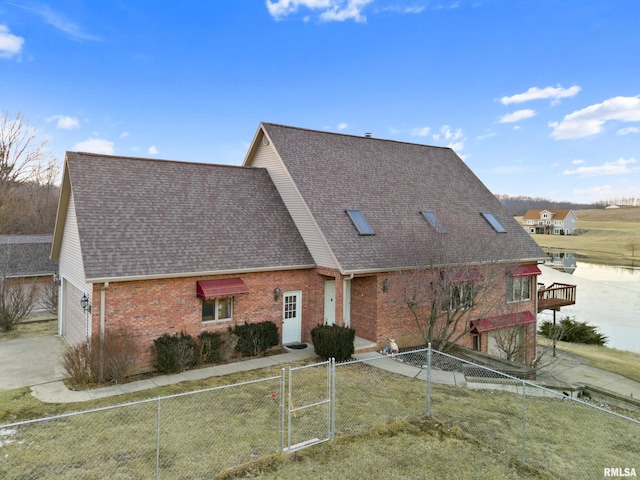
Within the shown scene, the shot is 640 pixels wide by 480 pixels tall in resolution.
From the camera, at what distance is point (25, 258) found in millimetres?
21688

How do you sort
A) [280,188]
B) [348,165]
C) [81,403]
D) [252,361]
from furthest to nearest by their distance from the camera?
[348,165] < [280,188] < [252,361] < [81,403]

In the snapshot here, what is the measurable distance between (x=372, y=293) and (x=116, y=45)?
74.0 feet

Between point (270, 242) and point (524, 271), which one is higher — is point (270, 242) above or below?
above

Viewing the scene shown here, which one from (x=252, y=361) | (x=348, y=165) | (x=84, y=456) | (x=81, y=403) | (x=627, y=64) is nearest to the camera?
(x=84, y=456)

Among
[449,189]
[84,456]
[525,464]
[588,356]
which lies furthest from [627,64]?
[84,456]

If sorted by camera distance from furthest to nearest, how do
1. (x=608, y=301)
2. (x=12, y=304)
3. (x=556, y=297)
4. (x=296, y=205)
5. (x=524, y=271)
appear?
(x=608, y=301)
(x=556, y=297)
(x=524, y=271)
(x=12, y=304)
(x=296, y=205)

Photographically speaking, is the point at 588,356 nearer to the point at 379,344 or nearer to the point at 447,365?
the point at 447,365

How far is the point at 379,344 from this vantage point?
584 inches

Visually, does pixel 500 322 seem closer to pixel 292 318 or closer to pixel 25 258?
pixel 292 318

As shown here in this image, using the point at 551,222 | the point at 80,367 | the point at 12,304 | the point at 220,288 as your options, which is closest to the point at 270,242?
the point at 220,288

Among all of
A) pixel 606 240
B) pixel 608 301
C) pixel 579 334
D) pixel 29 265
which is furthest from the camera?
pixel 606 240

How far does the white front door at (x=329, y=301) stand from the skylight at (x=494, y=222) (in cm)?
916

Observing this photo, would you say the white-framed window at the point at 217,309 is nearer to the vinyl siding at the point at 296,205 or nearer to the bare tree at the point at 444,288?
the vinyl siding at the point at 296,205

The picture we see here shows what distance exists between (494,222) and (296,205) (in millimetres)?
10236
